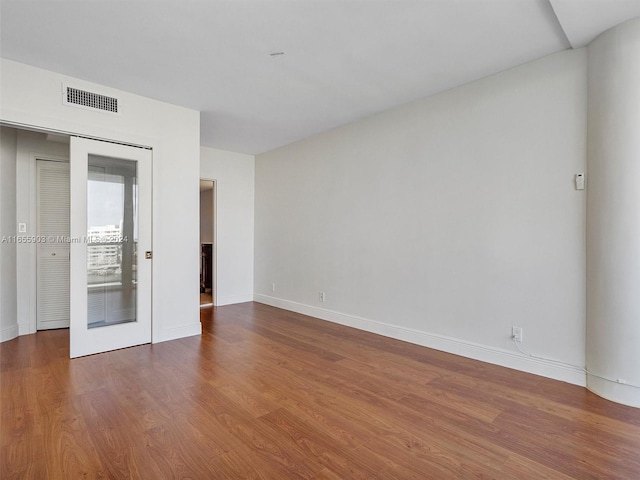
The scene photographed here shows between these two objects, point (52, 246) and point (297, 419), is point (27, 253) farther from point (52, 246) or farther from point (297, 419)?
point (297, 419)

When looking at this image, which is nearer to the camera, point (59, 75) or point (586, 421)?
point (586, 421)

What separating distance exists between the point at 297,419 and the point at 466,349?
6.78 ft

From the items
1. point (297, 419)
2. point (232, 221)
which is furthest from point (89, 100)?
point (297, 419)

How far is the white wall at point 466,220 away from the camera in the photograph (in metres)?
2.85

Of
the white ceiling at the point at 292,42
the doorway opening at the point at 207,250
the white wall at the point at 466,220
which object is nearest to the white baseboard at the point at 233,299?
the doorway opening at the point at 207,250

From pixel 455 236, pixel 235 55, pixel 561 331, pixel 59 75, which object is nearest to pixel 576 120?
pixel 455 236

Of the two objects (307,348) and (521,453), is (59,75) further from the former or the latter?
(521,453)

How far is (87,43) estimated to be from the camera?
2.75m

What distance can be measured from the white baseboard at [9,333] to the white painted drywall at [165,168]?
174 centimetres

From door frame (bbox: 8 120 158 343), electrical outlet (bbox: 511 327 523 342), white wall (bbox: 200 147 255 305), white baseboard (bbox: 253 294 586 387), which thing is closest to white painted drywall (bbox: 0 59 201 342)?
door frame (bbox: 8 120 158 343)

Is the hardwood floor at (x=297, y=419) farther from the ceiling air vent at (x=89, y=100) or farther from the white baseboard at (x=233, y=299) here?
the ceiling air vent at (x=89, y=100)

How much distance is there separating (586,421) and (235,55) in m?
Answer: 3.88

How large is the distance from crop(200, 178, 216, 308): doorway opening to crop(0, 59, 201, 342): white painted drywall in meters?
1.75

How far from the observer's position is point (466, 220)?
11.4 feet
